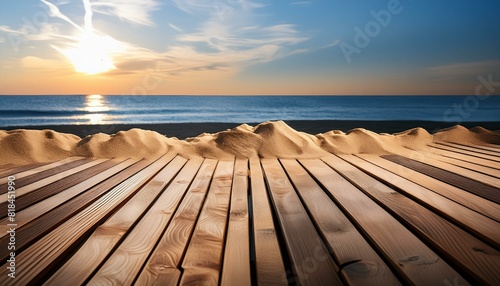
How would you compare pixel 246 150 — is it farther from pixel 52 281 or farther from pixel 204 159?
pixel 52 281

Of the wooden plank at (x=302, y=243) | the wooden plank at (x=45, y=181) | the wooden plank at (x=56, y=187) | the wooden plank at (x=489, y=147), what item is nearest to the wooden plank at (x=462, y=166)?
the wooden plank at (x=489, y=147)

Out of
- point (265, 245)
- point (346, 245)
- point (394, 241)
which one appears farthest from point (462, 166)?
point (265, 245)

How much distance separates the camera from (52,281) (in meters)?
1.18

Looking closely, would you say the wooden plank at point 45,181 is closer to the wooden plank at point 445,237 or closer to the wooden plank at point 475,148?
the wooden plank at point 445,237

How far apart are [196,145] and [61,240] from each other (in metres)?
2.50

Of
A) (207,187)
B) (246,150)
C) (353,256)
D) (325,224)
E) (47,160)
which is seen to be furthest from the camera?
(246,150)

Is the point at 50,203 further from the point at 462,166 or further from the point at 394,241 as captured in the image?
the point at 462,166

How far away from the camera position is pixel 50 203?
2.04m

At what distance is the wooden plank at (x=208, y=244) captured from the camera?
1214 millimetres

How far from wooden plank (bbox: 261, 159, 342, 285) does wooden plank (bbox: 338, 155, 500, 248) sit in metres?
0.68

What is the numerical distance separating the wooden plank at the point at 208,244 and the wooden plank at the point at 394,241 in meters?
0.60

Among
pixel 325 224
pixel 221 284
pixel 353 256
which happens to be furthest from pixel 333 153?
pixel 221 284

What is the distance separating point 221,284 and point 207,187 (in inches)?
51.0

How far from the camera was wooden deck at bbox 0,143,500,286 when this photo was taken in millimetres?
1237
